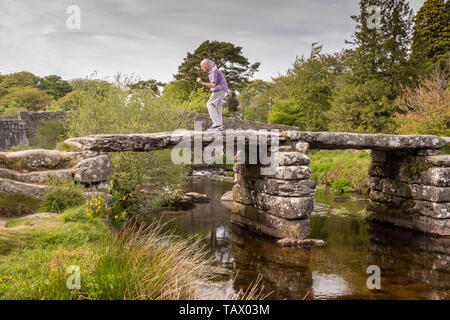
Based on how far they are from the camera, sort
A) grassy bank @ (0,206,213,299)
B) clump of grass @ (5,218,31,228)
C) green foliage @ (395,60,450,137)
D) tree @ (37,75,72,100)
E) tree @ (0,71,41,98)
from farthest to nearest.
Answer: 1. tree @ (37,75,72,100)
2. tree @ (0,71,41,98)
3. green foliage @ (395,60,450,137)
4. clump of grass @ (5,218,31,228)
5. grassy bank @ (0,206,213,299)

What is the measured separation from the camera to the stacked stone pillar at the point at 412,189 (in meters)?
10.7

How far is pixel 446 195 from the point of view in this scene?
10656mm

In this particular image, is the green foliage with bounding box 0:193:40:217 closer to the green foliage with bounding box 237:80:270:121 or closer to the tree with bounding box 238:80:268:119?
the green foliage with bounding box 237:80:270:121

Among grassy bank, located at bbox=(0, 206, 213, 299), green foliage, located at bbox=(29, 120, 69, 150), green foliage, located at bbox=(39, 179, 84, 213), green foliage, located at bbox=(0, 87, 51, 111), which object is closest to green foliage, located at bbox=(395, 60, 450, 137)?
green foliage, located at bbox=(39, 179, 84, 213)

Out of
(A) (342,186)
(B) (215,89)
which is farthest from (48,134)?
(A) (342,186)

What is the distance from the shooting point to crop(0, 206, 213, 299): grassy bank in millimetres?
3646

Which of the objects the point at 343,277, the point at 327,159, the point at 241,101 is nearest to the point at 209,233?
the point at 343,277

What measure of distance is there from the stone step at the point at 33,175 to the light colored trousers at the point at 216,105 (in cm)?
393

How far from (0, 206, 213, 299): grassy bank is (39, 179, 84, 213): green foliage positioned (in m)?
1.26

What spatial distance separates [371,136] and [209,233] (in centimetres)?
569

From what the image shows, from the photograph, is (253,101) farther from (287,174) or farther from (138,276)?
(138,276)

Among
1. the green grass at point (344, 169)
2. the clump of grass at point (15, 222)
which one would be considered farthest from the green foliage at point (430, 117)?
the clump of grass at point (15, 222)

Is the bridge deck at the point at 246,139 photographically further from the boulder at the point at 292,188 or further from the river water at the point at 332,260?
the river water at the point at 332,260

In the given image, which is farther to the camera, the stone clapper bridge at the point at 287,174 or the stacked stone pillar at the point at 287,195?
the stacked stone pillar at the point at 287,195
